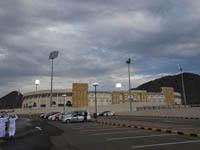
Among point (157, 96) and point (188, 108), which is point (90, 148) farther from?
point (157, 96)

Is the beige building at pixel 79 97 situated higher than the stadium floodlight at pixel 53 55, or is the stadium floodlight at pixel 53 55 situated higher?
the stadium floodlight at pixel 53 55

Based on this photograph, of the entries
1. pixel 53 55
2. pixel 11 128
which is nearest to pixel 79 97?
pixel 53 55

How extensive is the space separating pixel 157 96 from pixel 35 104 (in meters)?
68.2

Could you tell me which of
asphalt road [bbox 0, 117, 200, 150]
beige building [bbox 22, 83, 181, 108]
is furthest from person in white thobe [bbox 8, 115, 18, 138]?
beige building [bbox 22, 83, 181, 108]

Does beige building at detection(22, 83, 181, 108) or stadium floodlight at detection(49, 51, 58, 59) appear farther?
beige building at detection(22, 83, 181, 108)

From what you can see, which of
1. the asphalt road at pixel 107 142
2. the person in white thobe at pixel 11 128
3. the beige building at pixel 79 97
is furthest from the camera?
the beige building at pixel 79 97

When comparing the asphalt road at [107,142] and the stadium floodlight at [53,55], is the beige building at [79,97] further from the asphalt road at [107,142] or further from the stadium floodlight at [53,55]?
the asphalt road at [107,142]

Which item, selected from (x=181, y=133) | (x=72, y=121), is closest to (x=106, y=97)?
(x=72, y=121)

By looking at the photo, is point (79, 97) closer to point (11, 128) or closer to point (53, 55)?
point (53, 55)

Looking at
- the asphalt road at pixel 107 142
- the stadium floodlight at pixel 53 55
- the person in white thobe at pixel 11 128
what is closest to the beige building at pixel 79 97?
the stadium floodlight at pixel 53 55

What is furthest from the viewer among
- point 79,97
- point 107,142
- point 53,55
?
point 79,97

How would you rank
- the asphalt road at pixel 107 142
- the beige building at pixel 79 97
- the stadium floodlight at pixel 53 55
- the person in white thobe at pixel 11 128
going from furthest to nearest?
the beige building at pixel 79 97
the stadium floodlight at pixel 53 55
the person in white thobe at pixel 11 128
the asphalt road at pixel 107 142

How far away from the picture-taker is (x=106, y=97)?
93938mm

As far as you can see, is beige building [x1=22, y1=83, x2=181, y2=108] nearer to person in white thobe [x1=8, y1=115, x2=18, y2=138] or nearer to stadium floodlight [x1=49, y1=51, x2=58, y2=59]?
stadium floodlight [x1=49, y1=51, x2=58, y2=59]
